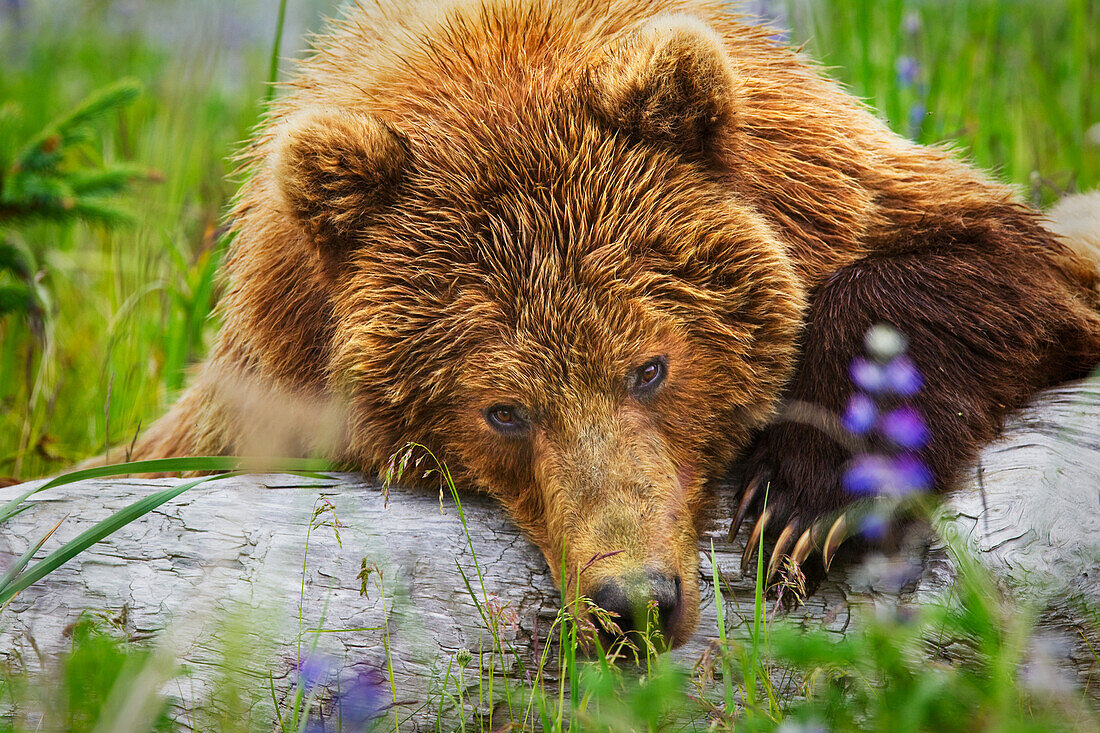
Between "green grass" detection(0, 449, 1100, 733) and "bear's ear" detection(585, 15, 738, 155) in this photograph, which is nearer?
"green grass" detection(0, 449, 1100, 733)

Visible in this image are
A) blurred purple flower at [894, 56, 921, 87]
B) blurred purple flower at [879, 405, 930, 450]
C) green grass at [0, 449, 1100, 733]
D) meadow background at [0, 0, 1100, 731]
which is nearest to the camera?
green grass at [0, 449, 1100, 733]

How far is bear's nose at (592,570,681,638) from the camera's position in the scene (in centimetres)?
239

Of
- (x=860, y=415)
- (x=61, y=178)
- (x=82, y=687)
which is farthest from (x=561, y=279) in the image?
(x=61, y=178)

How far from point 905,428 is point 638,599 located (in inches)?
35.9

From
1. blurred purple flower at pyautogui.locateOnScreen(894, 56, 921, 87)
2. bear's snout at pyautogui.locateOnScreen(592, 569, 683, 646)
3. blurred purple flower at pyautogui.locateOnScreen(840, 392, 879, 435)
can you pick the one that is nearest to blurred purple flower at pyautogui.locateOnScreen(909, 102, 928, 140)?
blurred purple flower at pyautogui.locateOnScreen(894, 56, 921, 87)

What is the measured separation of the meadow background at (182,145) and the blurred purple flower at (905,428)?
1.83 m

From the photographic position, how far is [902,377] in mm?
2734

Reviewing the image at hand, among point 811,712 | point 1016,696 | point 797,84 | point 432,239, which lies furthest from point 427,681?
point 797,84

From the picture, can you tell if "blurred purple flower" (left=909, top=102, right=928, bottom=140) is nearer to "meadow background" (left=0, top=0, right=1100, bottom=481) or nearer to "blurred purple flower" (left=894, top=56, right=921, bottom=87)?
"meadow background" (left=0, top=0, right=1100, bottom=481)

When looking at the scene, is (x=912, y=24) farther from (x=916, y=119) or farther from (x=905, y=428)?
(x=905, y=428)

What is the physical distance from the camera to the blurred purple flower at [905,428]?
2.68m

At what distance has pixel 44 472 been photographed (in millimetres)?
4484

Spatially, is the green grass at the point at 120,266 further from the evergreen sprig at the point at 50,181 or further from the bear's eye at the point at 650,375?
the bear's eye at the point at 650,375

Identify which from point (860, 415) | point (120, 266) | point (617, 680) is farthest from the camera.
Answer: point (120, 266)
